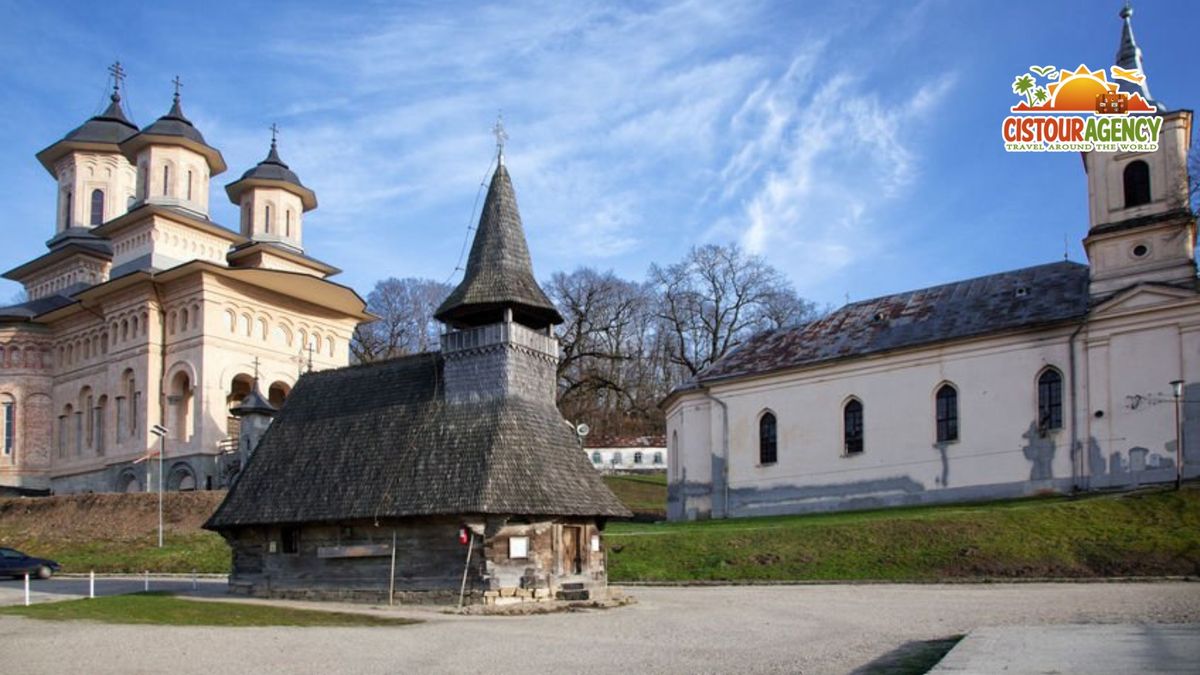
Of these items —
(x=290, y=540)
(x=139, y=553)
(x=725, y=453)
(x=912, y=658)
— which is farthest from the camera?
(x=725, y=453)

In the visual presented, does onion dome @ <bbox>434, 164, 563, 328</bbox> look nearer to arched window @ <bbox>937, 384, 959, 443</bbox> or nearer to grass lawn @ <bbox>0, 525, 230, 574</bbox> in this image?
grass lawn @ <bbox>0, 525, 230, 574</bbox>

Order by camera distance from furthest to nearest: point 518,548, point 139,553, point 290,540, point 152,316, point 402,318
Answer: point 402,318 → point 152,316 → point 139,553 → point 290,540 → point 518,548

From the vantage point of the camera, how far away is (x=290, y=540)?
89.5 ft

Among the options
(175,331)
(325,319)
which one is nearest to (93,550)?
(175,331)

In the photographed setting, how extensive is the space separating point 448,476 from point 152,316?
1312 inches

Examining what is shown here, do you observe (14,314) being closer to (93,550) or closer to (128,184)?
(128,184)

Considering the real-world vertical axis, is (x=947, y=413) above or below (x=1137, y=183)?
below

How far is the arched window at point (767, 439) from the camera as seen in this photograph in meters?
43.0

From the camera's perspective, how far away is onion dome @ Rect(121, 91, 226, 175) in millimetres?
55969

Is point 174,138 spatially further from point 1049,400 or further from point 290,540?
point 1049,400

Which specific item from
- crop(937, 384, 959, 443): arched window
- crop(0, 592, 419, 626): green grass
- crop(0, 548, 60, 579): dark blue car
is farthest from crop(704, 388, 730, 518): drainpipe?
crop(0, 548, 60, 579): dark blue car

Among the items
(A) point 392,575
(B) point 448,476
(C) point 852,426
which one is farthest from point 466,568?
(C) point 852,426

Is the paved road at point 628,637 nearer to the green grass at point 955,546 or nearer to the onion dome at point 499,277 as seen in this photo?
the green grass at point 955,546

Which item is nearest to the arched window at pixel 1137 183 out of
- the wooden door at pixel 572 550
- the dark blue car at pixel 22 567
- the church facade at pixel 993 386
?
the church facade at pixel 993 386
